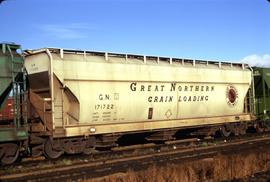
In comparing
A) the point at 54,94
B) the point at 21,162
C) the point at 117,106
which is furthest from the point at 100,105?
the point at 21,162

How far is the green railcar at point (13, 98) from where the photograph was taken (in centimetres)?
1324

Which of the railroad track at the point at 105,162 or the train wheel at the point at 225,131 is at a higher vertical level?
the train wheel at the point at 225,131

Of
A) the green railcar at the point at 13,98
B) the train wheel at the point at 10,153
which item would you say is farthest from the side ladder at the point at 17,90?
the train wheel at the point at 10,153

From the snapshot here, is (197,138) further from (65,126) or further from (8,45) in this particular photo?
(8,45)

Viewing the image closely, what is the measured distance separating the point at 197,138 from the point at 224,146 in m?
4.19

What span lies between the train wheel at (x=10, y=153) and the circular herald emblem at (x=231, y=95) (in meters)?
11.6

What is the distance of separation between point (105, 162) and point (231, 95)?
10.1 meters

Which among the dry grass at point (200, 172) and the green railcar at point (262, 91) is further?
the green railcar at point (262, 91)

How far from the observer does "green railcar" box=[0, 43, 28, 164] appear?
13242 mm

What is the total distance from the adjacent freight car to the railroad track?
80cm

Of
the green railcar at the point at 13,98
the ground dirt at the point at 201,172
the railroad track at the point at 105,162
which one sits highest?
the green railcar at the point at 13,98

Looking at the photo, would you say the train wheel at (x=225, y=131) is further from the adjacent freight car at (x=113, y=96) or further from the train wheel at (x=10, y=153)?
the train wheel at (x=10, y=153)

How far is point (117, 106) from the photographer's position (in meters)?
16.1

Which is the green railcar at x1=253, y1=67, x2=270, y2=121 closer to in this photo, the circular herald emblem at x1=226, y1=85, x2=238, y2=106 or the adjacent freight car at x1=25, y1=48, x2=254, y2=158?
the circular herald emblem at x1=226, y1=85, x2=238, y2=106
